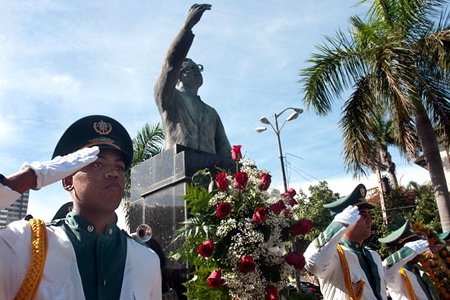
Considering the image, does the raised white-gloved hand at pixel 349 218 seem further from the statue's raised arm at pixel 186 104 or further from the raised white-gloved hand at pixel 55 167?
the statue's raised arm at pixel 186 104

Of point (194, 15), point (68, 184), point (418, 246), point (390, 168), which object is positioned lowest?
→ point (418, 246)

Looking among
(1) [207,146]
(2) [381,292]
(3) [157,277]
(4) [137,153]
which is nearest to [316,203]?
(4) [137,153]

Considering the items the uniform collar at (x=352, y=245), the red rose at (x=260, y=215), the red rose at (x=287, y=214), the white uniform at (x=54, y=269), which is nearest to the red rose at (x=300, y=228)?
the red rose at (x=287, y=214)

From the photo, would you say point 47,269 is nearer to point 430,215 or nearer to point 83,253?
point 83,253

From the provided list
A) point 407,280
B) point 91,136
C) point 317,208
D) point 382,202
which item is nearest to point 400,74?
point 407,280

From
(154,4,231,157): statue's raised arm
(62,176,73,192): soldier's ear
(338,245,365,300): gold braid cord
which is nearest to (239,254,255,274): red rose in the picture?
(338,245,365,300): gold braid cord

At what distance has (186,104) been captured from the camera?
23.1ft

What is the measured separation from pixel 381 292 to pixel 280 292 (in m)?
1.08

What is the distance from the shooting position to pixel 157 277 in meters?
2.45

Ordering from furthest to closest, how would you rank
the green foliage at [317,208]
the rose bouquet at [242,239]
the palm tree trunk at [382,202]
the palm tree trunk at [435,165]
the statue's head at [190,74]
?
the green foliage at [317,208]
the palm tree trunk at [382,202]
the palm tree trunk at [435,165]
the statue's head at [190,74]
the rose bouquet at [242,239]

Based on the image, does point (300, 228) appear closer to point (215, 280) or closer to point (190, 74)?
point (215, 280)

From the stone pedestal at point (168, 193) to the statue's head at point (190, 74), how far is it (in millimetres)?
1845

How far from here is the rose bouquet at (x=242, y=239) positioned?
11.4 feet

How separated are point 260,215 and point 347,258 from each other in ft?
3.64
